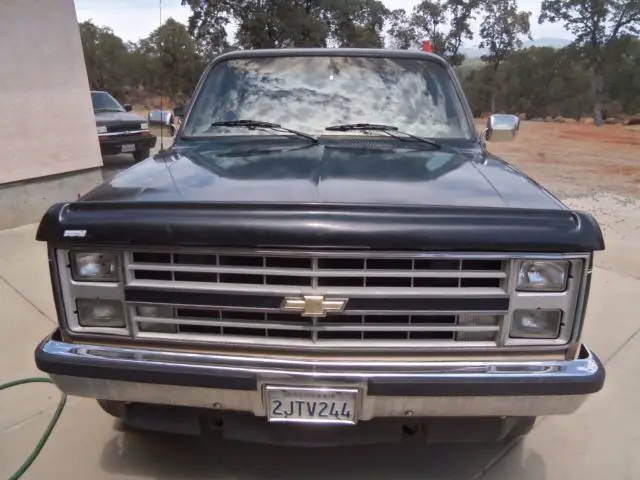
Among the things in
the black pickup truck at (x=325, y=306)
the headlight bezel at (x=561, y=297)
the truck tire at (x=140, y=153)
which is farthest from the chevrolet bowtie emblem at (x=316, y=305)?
the truck tire at (x=140, y=153)

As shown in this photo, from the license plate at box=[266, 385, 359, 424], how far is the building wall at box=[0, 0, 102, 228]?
18.8 ft

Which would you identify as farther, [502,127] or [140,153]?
[140,153]

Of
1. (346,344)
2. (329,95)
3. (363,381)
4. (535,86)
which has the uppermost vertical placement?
(329,95)

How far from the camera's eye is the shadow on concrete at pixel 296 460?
2906 mm

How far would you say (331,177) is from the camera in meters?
2.69

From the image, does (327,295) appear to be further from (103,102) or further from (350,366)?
(103,102)

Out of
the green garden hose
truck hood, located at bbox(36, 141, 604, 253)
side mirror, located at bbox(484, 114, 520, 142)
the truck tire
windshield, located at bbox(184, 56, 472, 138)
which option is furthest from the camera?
the truck tire

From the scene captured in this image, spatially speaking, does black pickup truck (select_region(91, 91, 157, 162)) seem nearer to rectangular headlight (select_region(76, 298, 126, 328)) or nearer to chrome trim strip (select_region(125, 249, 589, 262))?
rectangular headlight (select_region(76, 298, 126, 328))

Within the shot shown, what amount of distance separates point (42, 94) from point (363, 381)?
6.36 meters

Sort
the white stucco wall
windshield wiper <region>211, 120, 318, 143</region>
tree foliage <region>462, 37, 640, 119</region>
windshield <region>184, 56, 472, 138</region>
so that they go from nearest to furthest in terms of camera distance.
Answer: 1. windshield wiper <region>211, 120, 318, 143</region>
2. windshield <region>184, 56, 472, 138</region>
3. the white stucco wall
4. tree foliage <region>462, 37, 640, 119</region>

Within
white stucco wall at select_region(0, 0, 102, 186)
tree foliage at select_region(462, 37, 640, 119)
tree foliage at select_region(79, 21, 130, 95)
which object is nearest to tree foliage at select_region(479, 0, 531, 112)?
tree foliage at select_region(462, 37, 640, 119)

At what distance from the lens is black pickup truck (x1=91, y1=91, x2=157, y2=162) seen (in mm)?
12086

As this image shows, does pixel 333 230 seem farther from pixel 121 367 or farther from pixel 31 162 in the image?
pixel 31 162

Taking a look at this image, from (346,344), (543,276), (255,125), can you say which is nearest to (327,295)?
(346,344)
